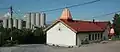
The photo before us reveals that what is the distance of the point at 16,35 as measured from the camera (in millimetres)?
38344

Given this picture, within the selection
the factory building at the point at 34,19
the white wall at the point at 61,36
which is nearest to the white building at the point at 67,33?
the white wall at the point at 61,36

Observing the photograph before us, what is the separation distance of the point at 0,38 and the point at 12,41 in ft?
11.5

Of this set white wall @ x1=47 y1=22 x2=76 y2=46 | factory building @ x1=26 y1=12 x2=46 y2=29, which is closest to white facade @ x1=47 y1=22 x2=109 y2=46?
white wall @ x1=47 y1=22 x2=76 y2=46

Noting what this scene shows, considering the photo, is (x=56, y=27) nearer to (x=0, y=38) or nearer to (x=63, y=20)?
(x=63, y=20)

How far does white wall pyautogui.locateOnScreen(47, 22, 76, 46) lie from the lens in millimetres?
32247

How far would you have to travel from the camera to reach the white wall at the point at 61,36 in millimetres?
32247

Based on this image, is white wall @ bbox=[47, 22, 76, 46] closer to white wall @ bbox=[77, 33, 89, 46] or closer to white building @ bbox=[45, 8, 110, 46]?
white building @ bbox=[45, 8, 110, 46]

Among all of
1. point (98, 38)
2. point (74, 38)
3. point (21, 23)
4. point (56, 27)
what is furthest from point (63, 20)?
point (21, 23)

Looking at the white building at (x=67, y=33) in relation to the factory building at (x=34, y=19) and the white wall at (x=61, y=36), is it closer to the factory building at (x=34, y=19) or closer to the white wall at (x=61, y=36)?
the white wall at (x=61, y=36)

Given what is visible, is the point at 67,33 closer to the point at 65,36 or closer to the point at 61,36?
the point at 65,36

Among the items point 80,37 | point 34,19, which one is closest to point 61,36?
point 80,37

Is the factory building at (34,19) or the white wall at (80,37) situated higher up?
the factory building at (34,19)

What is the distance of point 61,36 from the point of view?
3366 cm

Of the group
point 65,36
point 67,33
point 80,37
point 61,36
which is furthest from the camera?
point 61,36
